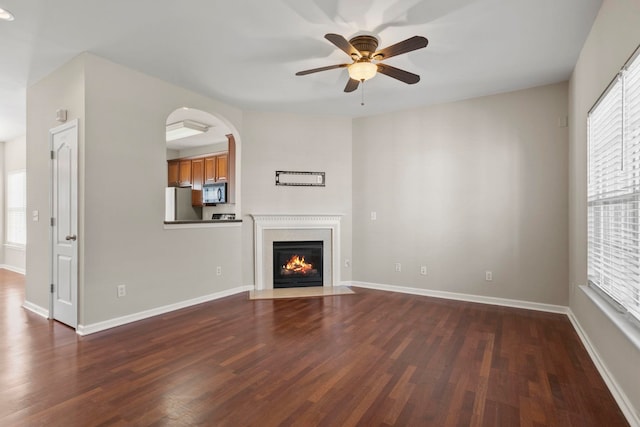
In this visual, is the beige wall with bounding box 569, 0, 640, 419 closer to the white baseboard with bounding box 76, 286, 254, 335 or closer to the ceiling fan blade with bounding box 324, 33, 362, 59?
the ceiling fan blade with bounding box 324, 33, 362, 59

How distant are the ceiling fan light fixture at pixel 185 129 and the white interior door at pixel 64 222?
2.16 m

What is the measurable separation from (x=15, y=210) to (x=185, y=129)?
4.40 metres

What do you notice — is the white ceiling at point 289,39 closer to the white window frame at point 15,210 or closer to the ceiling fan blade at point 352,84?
the ceiling fan blade at point 352,84

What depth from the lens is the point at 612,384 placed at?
2.17 meters

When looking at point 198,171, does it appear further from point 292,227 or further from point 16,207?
point 16,207

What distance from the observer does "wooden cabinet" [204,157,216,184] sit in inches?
280

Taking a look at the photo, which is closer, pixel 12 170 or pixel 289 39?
pixel 289 39

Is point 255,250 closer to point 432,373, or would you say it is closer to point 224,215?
point 224,215

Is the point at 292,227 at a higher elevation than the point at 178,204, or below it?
below

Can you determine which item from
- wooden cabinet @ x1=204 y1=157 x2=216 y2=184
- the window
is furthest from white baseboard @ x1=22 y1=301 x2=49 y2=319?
wooden cabinet @ x1=204 y1=157 x2=216 y2=184

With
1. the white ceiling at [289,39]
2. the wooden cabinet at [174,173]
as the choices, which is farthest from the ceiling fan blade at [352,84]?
the wooden cabinet at [174,173]

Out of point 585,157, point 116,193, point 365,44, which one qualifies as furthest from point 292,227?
point 585,157

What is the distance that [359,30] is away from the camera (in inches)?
109

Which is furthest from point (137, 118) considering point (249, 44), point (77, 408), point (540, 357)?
point (540, 357)
